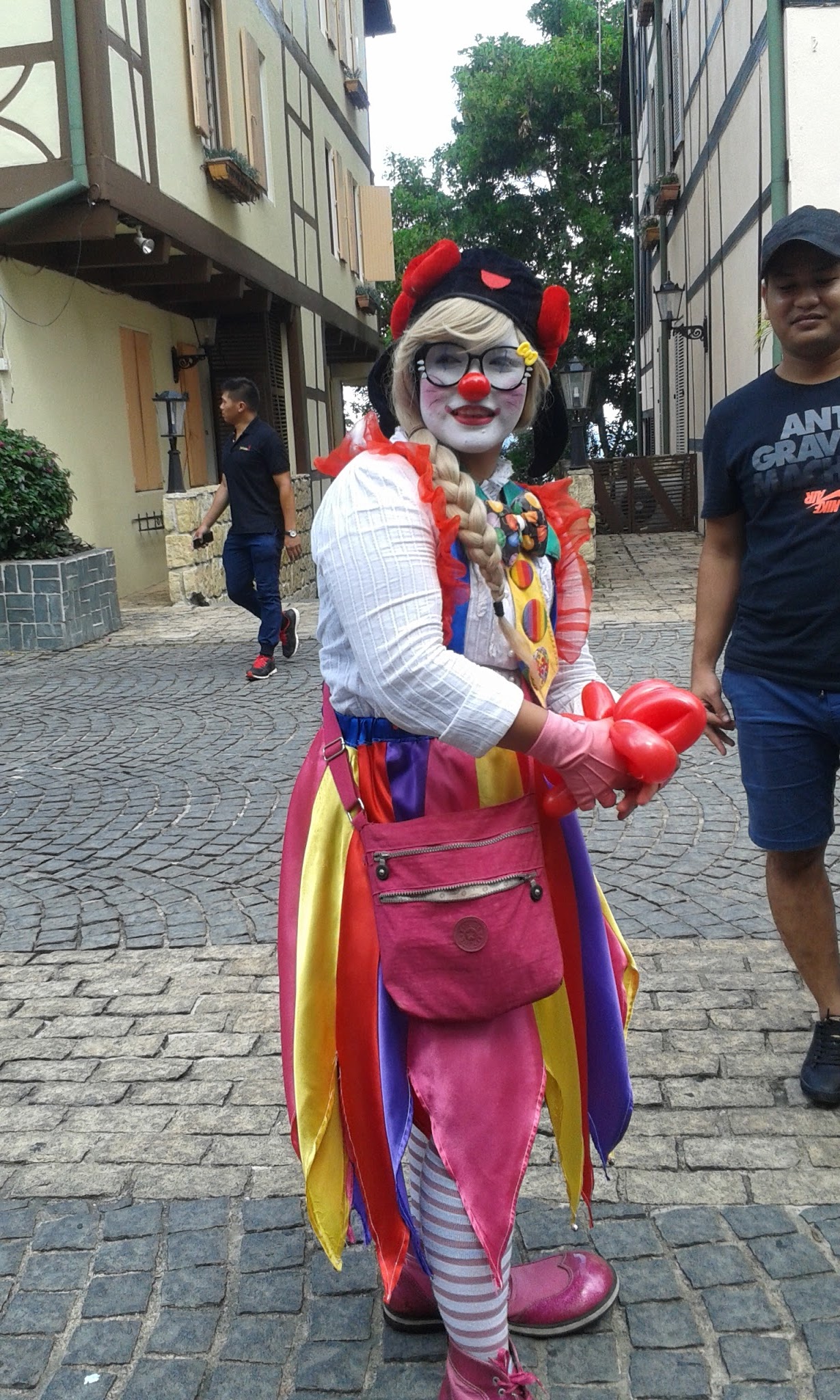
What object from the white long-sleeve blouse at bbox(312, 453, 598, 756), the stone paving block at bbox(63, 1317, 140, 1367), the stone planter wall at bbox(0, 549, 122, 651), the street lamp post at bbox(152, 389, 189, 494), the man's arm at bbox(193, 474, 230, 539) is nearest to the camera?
the white long-sleeve blouse at bbox(312, 453, 598, 756)

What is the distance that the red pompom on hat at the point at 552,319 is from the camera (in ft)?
6.44

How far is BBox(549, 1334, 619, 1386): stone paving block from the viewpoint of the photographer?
208 cm

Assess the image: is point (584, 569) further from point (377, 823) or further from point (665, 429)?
point (665, 429)

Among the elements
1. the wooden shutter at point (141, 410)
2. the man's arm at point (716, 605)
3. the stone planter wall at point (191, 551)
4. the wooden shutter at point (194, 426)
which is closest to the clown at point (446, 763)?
the man's arm at point (716, 605)

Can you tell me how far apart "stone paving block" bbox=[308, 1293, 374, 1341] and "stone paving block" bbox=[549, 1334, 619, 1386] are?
322mm

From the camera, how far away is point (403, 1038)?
195cm

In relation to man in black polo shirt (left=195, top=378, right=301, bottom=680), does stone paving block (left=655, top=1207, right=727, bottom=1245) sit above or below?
below

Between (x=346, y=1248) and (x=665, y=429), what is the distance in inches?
790

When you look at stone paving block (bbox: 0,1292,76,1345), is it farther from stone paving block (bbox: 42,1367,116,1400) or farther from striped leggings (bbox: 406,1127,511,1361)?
striped leggings (bbox: 406,1127,511,1361)

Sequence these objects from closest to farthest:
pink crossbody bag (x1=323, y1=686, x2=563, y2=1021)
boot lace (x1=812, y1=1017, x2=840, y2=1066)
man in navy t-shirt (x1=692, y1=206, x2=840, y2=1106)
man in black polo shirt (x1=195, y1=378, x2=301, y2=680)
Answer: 1. pink crossbody bag (x1=323, y1=686, x2=563, y2=1021)
2. man in navy t-shirt (x1=692, y1=206, x2=840, y2=1106)
3. boot lace (x1=812, y1=1017, x2=840, y2=1066)
4. man in black polo shirt (x1=195, y1=378, x2=301, y2=680)

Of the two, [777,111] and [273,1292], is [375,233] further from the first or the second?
[273,1292]

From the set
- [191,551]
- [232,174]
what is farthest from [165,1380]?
[232,174]

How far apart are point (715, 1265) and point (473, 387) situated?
1599mm

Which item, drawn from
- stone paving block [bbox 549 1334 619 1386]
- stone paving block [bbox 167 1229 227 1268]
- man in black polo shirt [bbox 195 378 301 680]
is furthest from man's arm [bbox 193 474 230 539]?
stone paving block [bbox 549 1334 619 1386]
